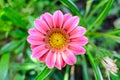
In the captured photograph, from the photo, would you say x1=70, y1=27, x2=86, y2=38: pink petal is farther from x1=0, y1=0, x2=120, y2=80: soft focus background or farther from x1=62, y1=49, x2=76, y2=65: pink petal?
x1=0, y1=0, x2=120, y2=80: soft focus background

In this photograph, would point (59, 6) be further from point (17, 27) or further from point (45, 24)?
point (45, 24)

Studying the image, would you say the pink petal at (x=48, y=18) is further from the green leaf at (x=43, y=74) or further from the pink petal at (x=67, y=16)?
the green leaf at (x=43, y=74)

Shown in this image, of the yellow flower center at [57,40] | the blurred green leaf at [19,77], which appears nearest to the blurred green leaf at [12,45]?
the blurred green leaf at [19,77]

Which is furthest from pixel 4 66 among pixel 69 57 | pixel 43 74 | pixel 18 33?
pixel 69 57

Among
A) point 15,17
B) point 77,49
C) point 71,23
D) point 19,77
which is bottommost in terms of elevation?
point 19,77

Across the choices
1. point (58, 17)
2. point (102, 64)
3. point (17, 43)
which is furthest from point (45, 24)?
point (17, 43)

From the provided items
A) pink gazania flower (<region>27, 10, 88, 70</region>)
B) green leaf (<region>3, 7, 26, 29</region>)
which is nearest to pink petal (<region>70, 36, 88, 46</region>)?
pink gazania flower (<region>27, 10, 88, 70</region>)

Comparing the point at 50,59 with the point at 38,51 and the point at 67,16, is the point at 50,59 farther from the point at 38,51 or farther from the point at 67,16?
the point at 67,16
